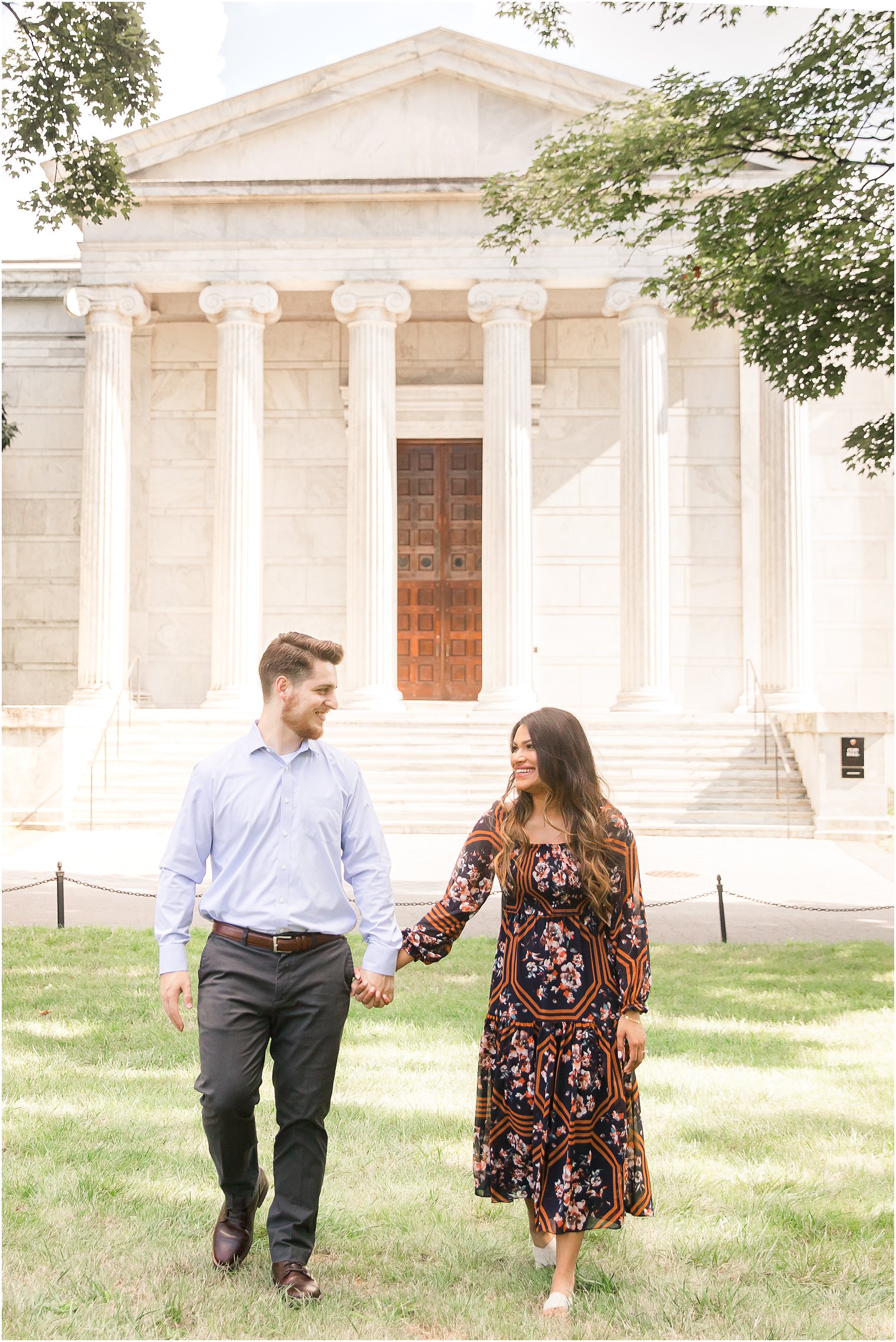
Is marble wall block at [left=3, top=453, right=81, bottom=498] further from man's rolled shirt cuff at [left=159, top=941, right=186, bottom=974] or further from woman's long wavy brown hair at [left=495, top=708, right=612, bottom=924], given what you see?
woman's long wavy brown hair at [left=495, top=708, right=612, bottom=924]

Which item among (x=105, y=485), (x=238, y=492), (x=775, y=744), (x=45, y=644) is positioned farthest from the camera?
(x=45, y=644)

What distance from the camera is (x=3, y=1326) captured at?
13.4ft

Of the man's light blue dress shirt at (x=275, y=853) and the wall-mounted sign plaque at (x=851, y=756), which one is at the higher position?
the man's light blue dress shirt at (x=275, y=853)

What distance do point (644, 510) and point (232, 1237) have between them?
64.2 feet

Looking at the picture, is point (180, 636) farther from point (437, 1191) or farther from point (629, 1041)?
point (629, 1041)

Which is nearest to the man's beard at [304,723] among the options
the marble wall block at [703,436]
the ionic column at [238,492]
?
the ionic column at [238,492]

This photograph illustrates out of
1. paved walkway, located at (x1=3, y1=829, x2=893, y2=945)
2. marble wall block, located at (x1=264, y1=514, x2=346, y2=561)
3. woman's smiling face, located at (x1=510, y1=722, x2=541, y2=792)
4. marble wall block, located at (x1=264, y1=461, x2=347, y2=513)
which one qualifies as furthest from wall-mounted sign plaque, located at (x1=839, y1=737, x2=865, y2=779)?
woman's smiling face, located at (x1=510, y1=722, x2=541, y2=792)

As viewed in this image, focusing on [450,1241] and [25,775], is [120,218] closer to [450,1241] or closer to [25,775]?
[25,775]

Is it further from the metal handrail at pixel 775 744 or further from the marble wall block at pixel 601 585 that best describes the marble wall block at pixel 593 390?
the metal handrail at pixel 775 744

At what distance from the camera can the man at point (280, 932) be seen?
4.14 metres

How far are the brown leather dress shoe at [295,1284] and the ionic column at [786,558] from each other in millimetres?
19977

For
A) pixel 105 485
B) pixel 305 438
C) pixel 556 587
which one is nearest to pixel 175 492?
pixel 305 438

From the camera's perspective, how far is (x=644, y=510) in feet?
74.8

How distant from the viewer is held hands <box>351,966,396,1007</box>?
421cm
